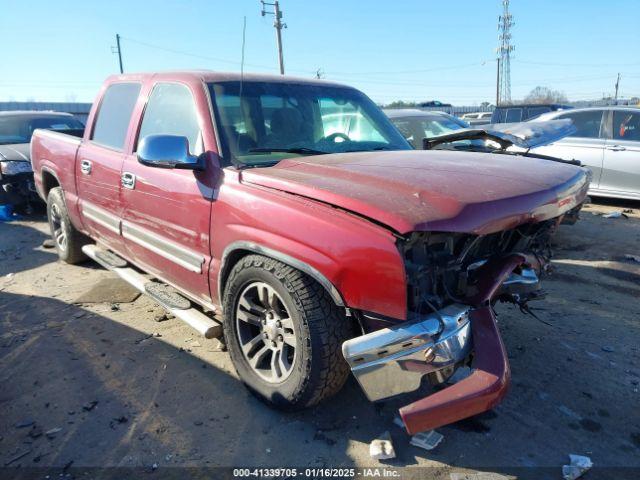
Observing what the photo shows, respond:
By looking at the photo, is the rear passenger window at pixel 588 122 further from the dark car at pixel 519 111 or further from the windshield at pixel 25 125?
the windshield at pixel 25 125

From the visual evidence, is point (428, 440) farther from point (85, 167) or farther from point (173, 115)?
point (85, 167)

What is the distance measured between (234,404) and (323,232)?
1.36m

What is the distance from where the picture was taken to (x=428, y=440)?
2.54m

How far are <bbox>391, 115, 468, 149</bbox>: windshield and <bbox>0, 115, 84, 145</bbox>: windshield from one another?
609 cm

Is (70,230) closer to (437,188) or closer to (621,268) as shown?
(437,188)

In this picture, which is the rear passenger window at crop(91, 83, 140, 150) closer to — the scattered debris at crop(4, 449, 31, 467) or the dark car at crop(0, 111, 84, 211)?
the scattered debris at crop(4, 449, 31, 467)

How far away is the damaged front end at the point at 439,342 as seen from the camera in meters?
2.03

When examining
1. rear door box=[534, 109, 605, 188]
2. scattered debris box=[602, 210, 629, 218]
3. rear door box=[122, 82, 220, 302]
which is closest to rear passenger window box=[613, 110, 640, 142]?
rear door box=[534, 109, 605, 188]

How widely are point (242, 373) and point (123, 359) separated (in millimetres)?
1088

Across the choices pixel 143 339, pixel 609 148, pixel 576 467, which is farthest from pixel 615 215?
pixel 143 339

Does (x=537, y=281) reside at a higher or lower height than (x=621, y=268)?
higher

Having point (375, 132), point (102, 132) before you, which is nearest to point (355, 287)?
point (375, 132)

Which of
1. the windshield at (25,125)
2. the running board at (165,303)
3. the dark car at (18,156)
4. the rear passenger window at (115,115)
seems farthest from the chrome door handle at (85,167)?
the windshield at (25,125)

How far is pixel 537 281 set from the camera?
264 cm
